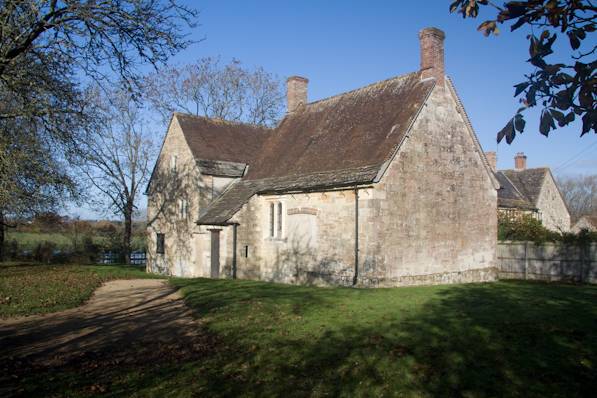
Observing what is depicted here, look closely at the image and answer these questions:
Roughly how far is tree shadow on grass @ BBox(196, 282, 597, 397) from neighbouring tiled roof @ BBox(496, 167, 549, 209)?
27.3 m

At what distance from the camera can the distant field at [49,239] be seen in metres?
39.4

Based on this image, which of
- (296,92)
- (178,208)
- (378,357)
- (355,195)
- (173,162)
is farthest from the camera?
(296,92)

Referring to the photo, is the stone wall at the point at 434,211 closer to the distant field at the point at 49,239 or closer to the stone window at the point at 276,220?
the stone window at the point at 276,220

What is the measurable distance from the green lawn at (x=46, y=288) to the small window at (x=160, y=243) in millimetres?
7730

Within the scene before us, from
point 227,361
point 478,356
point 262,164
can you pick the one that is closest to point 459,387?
point 478,356

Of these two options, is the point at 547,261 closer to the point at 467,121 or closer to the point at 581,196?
the point at 467,121

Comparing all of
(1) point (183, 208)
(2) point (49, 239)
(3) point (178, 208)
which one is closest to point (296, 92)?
(1) point (183, 208)

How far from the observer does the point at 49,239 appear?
147 feet

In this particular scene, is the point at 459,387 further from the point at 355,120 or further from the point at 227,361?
the point at 355,120

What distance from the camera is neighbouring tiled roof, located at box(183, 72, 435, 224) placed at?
20438mm

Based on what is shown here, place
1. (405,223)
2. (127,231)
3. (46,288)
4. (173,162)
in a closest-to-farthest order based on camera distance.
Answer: (46,288)
(405,223)
(173,162)
(127,231)

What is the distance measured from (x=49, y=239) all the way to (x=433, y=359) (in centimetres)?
4407

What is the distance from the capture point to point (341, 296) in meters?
15.2

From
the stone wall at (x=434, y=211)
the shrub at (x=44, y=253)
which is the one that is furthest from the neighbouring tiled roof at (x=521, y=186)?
the shrub at (x=44, y=253)
